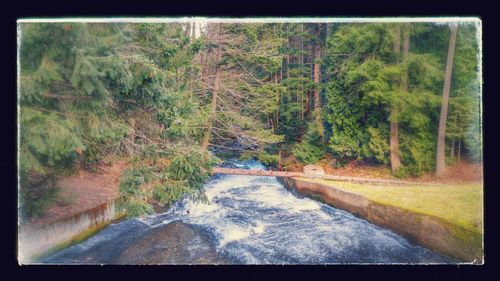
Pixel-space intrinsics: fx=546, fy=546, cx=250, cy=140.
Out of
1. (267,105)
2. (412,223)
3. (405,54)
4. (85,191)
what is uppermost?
(405,54)

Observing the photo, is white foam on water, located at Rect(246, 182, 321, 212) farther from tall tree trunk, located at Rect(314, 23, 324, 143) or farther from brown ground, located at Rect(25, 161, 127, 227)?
brown ground, located at Rect(25, 161, 127, 227)

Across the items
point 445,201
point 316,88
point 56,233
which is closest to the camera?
point 56,233

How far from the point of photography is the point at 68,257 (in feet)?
21.2

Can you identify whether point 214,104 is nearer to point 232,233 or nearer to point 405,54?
point 232,233

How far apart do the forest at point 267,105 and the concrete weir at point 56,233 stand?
0.27 metres

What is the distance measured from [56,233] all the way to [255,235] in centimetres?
235

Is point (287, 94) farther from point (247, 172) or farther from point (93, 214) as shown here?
point (93, 214)

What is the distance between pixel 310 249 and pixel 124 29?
134 inches

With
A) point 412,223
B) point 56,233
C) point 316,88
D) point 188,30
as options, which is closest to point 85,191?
point 56,233

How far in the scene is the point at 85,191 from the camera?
6.50 meters

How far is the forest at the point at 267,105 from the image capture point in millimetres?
6359

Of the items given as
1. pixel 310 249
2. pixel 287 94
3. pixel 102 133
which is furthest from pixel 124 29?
pixel 310 249

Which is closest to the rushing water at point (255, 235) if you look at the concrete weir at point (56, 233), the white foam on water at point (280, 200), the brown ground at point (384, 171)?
the white foam on water at point (280, 200)

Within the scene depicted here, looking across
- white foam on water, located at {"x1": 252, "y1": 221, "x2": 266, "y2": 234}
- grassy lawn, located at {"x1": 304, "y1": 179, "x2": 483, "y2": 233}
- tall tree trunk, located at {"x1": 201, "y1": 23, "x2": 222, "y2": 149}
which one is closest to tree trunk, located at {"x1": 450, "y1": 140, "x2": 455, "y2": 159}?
grassy lawn, located at {"x1": 304, "y1": 179, "x2": 483, "y2": 233}
